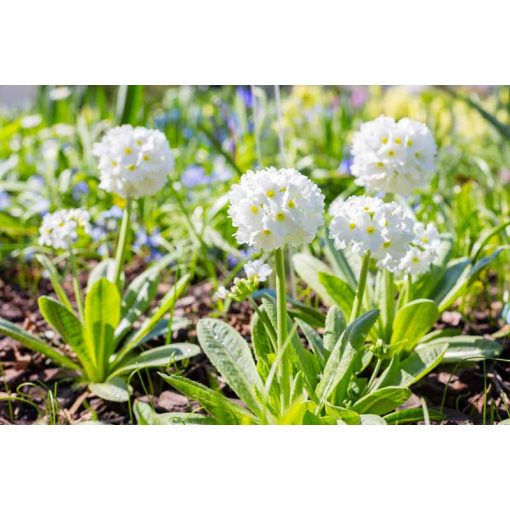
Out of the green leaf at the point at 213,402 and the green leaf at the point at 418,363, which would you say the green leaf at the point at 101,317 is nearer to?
the green leaf at the point at 213,402

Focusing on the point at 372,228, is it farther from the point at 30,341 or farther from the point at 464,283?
the point at 30,341

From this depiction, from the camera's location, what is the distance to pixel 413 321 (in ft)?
6.07

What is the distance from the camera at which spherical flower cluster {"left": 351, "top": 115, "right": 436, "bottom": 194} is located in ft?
5.98

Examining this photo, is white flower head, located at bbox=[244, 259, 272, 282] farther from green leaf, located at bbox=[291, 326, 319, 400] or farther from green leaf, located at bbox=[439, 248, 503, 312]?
green leaf, located at bbox=[439, 248, 503, 312]

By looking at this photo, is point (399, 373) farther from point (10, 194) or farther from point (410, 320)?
point (10, 194)

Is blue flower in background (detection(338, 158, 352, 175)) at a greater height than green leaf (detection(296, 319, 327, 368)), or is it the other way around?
blue flower in background (detection(338, 158, 352, 175))

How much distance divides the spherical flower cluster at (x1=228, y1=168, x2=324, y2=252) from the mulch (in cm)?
57

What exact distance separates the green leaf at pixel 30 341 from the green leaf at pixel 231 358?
0.49 metres

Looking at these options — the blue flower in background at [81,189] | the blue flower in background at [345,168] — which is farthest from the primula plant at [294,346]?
the blue flower in background at [81,189]

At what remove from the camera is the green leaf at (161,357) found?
188cm

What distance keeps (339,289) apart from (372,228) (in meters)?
0.55

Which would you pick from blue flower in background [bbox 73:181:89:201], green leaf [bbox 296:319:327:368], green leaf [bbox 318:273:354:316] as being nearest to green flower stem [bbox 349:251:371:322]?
green leaf [bbox 296:319:327:368]

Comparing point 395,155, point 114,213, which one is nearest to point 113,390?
point 395,155

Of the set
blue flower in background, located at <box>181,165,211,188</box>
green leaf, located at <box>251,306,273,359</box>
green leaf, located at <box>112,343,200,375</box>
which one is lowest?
green leaf, located at <box>112,343,200,375</box>
